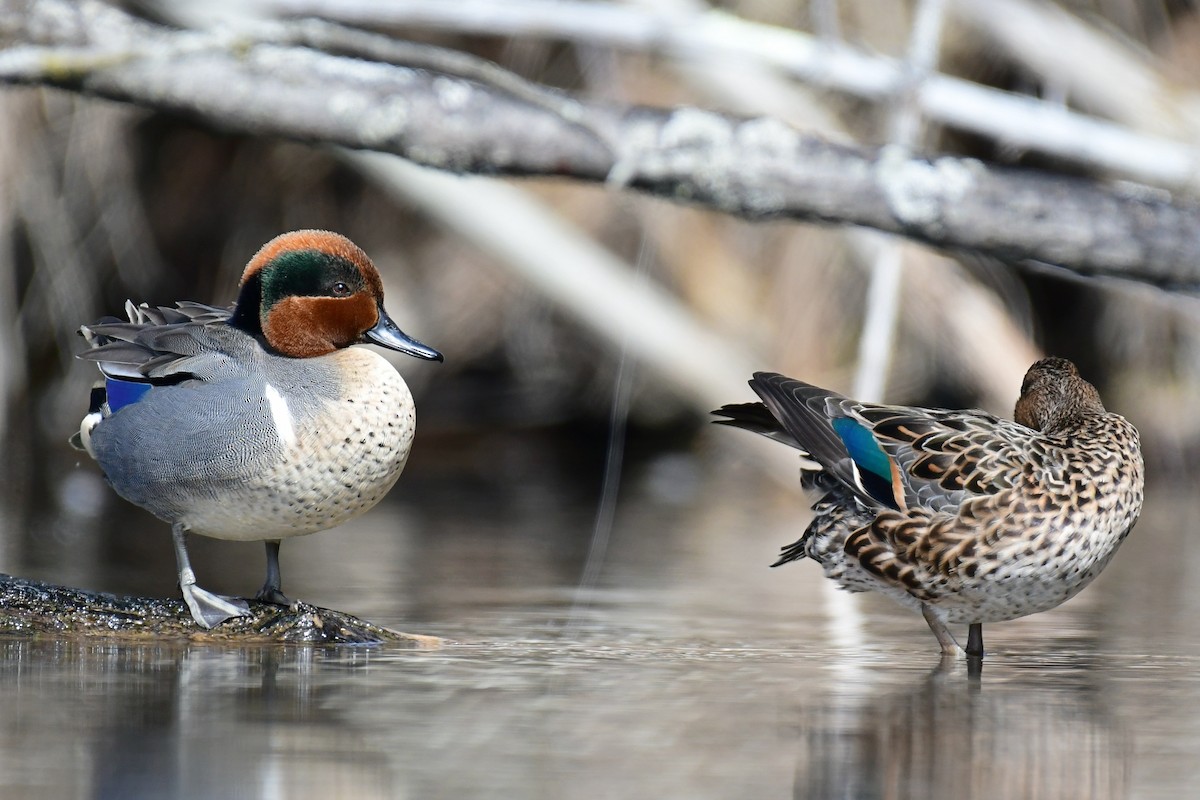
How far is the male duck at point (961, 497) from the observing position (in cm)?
367

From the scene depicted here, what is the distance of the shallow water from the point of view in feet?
8.09

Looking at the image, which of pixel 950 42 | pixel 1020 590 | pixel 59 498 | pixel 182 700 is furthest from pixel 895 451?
pixel 950 42

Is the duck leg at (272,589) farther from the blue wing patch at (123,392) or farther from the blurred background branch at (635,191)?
the blurred background branch at (635,191)

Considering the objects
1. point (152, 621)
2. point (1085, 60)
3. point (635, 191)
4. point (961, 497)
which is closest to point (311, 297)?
point (152, 621)

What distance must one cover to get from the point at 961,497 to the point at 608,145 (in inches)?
48.9

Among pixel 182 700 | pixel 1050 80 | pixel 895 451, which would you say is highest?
pixel 1050 80

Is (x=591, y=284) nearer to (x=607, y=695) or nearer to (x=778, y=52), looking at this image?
(x=778, y=52)

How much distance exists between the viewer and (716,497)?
24.3 ft

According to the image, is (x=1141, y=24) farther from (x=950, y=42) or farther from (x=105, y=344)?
(x=105, y=344)

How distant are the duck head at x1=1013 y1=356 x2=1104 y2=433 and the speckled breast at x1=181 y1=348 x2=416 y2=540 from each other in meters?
1.58

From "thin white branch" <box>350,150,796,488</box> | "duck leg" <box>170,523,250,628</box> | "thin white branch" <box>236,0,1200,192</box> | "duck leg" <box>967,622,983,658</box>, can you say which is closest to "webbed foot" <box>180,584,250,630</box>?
"duck leg" <box>170,523,250,628</box>

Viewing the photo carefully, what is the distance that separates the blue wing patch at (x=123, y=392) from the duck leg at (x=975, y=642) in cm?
190

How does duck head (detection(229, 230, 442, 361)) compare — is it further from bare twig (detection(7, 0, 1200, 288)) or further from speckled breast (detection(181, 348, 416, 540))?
bare twig (detection(7, 0, 1200, 288))

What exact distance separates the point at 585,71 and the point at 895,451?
15.5ft
